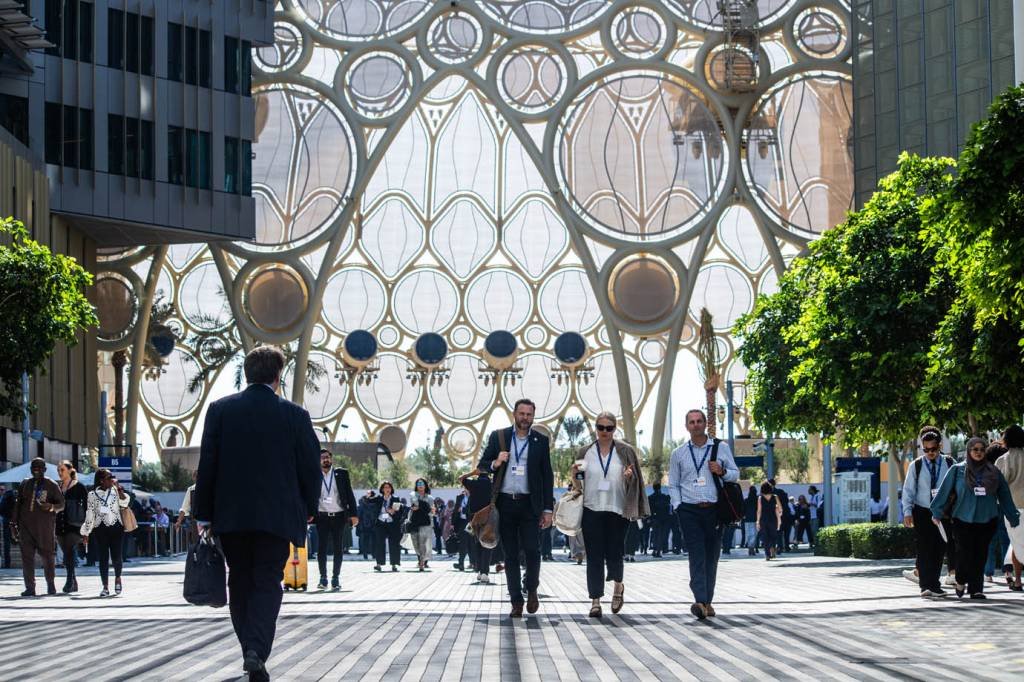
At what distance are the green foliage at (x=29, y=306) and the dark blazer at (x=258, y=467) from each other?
18466 millimetres

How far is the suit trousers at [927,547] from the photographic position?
59.4ft

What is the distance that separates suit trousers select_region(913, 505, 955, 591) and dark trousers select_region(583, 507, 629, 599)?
4.37 meters

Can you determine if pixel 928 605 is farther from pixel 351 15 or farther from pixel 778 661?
pixel 351 15

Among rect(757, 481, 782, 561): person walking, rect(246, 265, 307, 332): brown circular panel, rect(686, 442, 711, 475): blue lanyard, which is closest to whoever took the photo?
rect(686, 442, 711, 475): blue lanyard

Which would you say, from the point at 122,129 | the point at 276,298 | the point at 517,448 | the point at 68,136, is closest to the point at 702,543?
the point at 517,448

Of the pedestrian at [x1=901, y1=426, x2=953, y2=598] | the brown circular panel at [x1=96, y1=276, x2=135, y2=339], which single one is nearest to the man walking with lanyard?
the pedestrian at [x1=901, y1=426, x2=953, y2=598]

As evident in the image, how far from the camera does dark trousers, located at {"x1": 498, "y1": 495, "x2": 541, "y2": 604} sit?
15.4m

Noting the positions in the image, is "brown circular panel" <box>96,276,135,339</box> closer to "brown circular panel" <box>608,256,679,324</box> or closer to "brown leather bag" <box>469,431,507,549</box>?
"brown circular panel" <box>608,256,679,324</box>

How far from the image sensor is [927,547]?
1825 cm

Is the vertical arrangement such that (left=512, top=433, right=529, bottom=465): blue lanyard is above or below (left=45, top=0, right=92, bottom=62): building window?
below

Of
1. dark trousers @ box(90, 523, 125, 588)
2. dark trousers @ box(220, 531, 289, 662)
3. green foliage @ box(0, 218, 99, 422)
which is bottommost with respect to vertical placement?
dark trousers @ box(90, 523, 125, 588)

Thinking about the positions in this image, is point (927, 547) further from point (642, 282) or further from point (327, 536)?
point (642, 282)

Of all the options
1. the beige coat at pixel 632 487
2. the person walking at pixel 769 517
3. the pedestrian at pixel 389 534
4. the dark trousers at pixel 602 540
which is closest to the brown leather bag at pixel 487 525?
the dark trousers at pixel 602 540

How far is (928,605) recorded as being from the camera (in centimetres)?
1680
